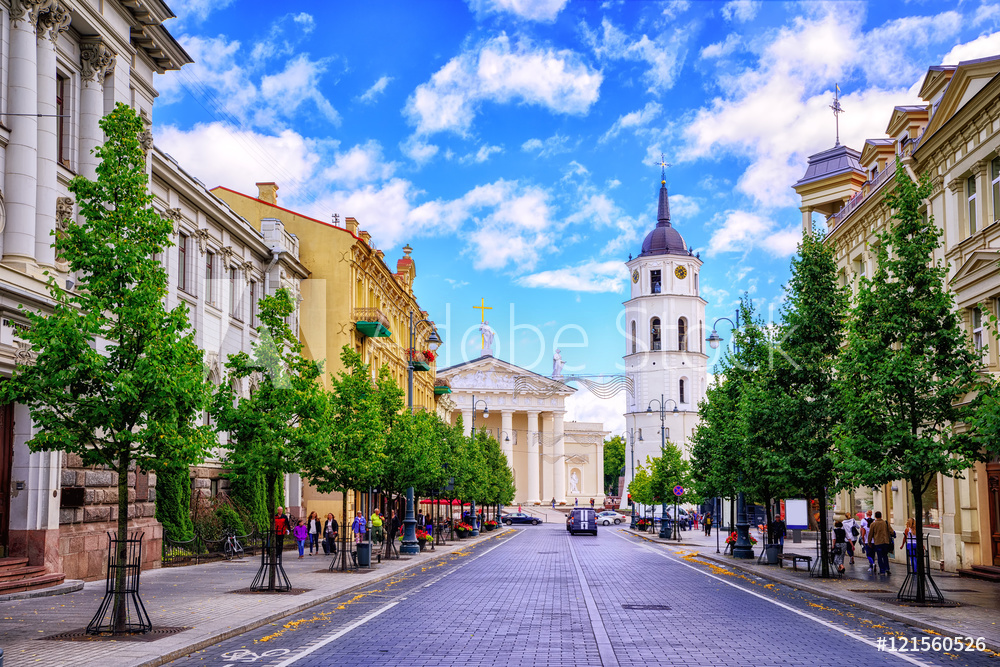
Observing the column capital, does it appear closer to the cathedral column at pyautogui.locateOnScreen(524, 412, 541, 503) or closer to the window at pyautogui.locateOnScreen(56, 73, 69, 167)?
the window at pyautogui.locateOnScreen(56, 73, 69, 167)

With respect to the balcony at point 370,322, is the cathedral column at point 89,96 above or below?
above

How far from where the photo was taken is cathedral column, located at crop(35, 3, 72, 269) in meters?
21.2

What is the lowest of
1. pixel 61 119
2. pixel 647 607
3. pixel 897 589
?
pixel 897 589

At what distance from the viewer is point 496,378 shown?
126375mm

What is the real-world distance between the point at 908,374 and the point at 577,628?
8.67 meters

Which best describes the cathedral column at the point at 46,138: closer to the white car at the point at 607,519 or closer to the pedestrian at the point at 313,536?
the pedestrian at the point at 313,536

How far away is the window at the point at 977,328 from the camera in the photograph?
25953 mm

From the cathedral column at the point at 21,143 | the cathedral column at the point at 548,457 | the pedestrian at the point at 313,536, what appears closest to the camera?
the cathedral column at the point at 21,143

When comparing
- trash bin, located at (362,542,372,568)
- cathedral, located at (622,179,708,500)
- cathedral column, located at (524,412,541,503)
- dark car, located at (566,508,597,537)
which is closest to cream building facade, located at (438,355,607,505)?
cathedral column, located at (524,412,541,503)

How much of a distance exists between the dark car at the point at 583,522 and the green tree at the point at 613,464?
365 feet

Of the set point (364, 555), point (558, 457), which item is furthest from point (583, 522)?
point (558, 457)

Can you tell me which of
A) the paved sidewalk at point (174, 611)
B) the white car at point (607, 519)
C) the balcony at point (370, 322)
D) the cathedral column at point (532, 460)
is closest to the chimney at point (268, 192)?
the balcony at point (370, 322)

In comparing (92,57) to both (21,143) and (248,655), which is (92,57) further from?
(248,655)

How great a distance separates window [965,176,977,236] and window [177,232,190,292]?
23646mm
